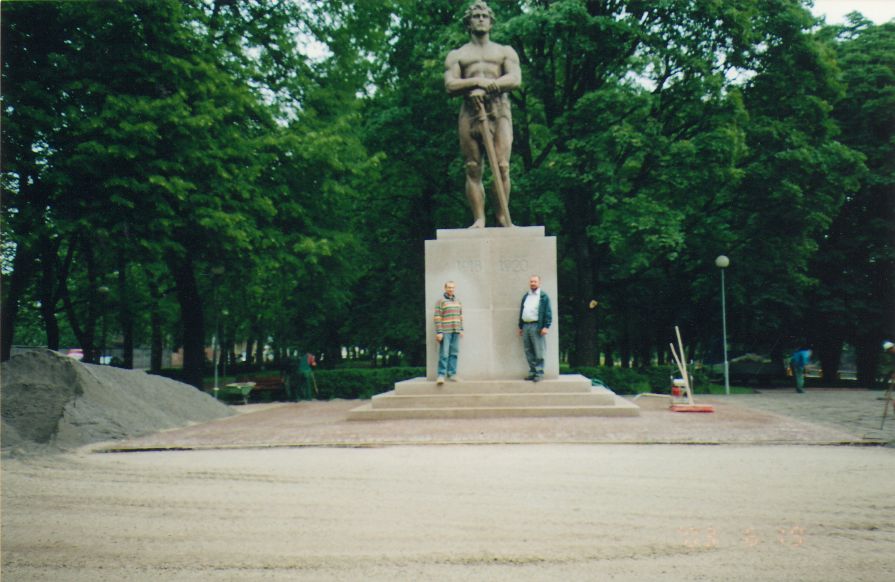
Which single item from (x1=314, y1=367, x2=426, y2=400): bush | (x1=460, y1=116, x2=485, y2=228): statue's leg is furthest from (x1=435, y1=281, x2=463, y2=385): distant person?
(x1=314, y1=367, x2=426, y2=400): bush

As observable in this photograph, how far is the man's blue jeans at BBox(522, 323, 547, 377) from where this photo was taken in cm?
1391

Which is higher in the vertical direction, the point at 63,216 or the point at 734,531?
the point at 63,216

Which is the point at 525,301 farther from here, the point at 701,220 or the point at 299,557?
the point at 701,220

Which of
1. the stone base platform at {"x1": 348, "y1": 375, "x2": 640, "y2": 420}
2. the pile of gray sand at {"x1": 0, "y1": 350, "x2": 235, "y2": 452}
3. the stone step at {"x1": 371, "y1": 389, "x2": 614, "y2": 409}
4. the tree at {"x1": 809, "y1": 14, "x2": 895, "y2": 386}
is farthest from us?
the tree at {"x1": 809, "y1": 14, "x2": 895, "y2": 386}

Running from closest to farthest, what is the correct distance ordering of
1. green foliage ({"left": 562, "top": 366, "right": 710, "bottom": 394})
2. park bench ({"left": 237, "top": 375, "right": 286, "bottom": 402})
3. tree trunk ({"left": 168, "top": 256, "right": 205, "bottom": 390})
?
tree trunk ({"left": 168, "top": 256, "right": 205, "bottom": 390}), green foliage ({"left": 562, "top": 366, "right": 710, "bottom": 394}), park bench ({"left": 237, "top": 375, "right": 286, "bottom": 402})

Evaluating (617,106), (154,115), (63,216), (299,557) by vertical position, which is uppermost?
(617,106)

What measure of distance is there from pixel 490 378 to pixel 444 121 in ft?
43.3

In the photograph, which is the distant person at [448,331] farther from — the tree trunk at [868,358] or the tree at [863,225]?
the tree trunk at [868,358]

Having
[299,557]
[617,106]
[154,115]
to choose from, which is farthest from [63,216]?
[299,557]

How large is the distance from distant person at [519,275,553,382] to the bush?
10350 mm

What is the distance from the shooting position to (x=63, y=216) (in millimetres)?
18688

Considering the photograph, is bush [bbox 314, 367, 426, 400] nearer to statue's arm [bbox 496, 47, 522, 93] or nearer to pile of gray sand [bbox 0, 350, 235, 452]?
pile of gray sand [bbox 0, 350, 235, 452]

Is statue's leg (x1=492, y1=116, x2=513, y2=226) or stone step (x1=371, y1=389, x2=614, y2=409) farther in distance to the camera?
statue's leg (x1=492, y1=116, x2=513, y2=226)

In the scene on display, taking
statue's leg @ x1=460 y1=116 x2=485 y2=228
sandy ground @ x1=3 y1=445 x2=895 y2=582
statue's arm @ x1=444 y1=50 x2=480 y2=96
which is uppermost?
statue's arm @ x1=444 y1=50 x2=480 y2=96
